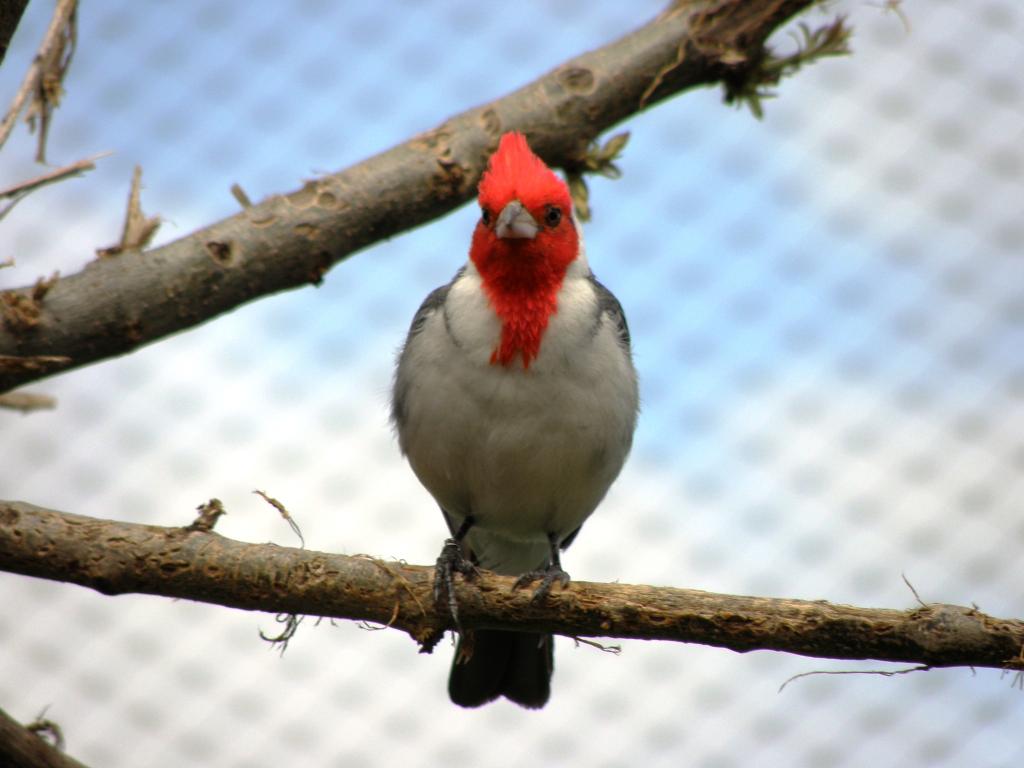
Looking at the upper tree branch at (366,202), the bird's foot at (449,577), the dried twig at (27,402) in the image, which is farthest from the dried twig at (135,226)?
the bird's foot at (449,577)

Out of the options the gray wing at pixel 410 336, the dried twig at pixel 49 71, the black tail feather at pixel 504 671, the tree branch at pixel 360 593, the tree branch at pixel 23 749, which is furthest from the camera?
the black tail feather at pixel 504 671

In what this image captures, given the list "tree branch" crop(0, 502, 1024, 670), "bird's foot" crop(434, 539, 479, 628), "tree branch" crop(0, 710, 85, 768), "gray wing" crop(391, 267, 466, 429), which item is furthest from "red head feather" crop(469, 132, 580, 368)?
"tree branch" crop(0, 710, 85, 768)

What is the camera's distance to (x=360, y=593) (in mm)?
2615

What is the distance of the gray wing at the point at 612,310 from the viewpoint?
347 centimetres

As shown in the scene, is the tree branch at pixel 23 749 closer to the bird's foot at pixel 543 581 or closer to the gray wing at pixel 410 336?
the bird's foot at pixel 543 581

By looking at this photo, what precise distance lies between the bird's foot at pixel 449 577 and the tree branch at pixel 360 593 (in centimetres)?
3

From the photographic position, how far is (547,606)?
263cm

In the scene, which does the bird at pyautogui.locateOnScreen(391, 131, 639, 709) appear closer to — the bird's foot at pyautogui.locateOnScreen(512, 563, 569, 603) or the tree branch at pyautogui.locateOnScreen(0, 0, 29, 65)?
the bird's foot at pyautogui.locateOnScreen(512, 563, 569, 603)

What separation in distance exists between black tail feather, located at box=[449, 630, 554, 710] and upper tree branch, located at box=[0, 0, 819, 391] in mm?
1208

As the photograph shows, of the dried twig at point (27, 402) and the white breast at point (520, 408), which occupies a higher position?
the white breast at point (520, 408)

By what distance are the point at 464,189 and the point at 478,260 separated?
10.0 inches

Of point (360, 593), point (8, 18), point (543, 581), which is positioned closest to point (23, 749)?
point (360, 593)

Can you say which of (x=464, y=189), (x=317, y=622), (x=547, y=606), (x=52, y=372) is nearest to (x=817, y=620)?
(x=547, y=606)

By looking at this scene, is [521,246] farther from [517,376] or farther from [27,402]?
[27,402]
